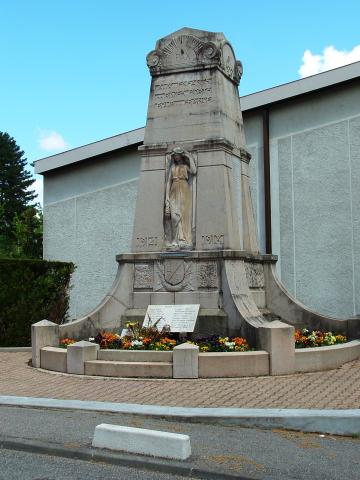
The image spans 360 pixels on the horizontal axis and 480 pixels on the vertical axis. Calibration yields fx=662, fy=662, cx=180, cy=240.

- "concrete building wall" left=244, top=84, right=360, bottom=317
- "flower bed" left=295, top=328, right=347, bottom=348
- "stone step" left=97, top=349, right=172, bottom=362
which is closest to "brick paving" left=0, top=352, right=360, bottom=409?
"stone step" left=97, top=349, right=172, bottom=362

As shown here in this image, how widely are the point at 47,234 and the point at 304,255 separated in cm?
1058

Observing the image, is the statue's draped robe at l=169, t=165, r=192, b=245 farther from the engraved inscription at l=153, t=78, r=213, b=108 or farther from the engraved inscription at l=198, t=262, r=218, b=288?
the engraved inscription at l=153, t=78, r=213, b=108

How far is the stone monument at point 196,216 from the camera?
12.3 meters

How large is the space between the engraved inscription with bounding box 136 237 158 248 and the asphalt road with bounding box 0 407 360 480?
565 cm

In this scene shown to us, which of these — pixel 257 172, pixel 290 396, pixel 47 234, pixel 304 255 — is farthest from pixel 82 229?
pixel 290 396

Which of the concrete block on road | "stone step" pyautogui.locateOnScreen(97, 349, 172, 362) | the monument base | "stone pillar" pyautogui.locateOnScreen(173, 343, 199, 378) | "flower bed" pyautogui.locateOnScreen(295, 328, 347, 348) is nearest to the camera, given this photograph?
the concrete block on road

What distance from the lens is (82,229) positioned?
80.4 ft

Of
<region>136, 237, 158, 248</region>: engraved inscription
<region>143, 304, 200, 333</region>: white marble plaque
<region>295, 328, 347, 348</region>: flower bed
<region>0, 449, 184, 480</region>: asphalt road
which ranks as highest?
<region>136, 237, 158, 248</region>: engraved inscription

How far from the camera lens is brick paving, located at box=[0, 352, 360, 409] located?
8203 mm

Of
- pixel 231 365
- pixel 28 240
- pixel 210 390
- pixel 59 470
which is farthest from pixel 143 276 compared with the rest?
pixel 28 240

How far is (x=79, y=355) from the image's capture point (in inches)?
421

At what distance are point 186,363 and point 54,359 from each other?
2525 millimetres

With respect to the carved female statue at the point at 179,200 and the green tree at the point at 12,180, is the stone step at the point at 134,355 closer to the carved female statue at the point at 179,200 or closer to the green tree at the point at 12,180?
the carved female statue at the point at 179,200

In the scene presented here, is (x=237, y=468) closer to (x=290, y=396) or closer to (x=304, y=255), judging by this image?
(x=290, y=396)
